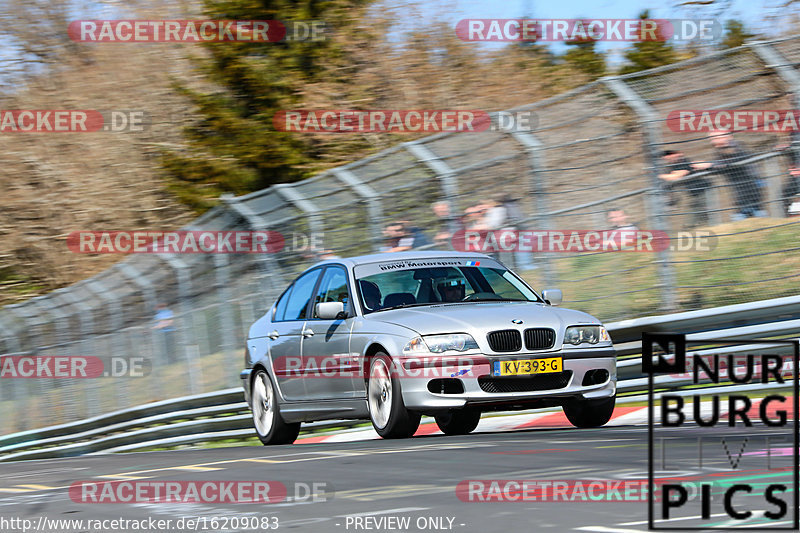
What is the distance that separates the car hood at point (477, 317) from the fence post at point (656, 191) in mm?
1589

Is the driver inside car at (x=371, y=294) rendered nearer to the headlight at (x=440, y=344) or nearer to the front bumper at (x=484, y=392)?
the headlight at (x=440, y=344)

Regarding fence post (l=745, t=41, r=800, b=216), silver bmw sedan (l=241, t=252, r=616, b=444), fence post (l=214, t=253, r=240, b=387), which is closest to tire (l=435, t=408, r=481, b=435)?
silver bmw sedan (l=241, t=252, r=616, b=444)

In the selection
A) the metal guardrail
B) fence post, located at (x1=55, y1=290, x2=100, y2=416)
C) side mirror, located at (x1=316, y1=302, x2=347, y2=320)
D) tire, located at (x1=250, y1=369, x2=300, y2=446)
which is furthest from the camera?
fence post, located at (x1=55, y1=290, x2=100, y2=416)

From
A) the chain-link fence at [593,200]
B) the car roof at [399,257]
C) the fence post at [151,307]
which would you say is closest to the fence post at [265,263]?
the chain-link fence at [593,200]

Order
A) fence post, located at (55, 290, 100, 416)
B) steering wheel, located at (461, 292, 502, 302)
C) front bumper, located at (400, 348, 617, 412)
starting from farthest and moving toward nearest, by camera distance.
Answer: fence post, located at (55, 290, 100, 416) < steering wheel, located at (461, 292, 502, 302) < front bumper, located at (400, 348, 617, 412)

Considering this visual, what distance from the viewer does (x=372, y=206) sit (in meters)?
13.8

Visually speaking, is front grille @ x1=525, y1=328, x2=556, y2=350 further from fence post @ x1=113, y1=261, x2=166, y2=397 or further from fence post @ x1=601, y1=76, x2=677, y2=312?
fence post @ x1=113, y1=261, x2=166, y2=397

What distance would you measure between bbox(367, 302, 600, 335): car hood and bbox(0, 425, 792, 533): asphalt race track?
801 millimetres

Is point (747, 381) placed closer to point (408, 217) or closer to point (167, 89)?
point (408, 217)

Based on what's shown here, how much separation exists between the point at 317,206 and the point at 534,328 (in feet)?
17.6

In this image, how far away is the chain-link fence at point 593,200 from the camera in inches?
437

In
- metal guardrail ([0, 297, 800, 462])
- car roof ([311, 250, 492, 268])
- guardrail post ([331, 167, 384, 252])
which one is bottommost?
metal guardrail ([0, 297, 800, 462])

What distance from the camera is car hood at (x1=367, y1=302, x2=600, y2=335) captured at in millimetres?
9266

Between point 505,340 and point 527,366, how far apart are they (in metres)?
0.24
